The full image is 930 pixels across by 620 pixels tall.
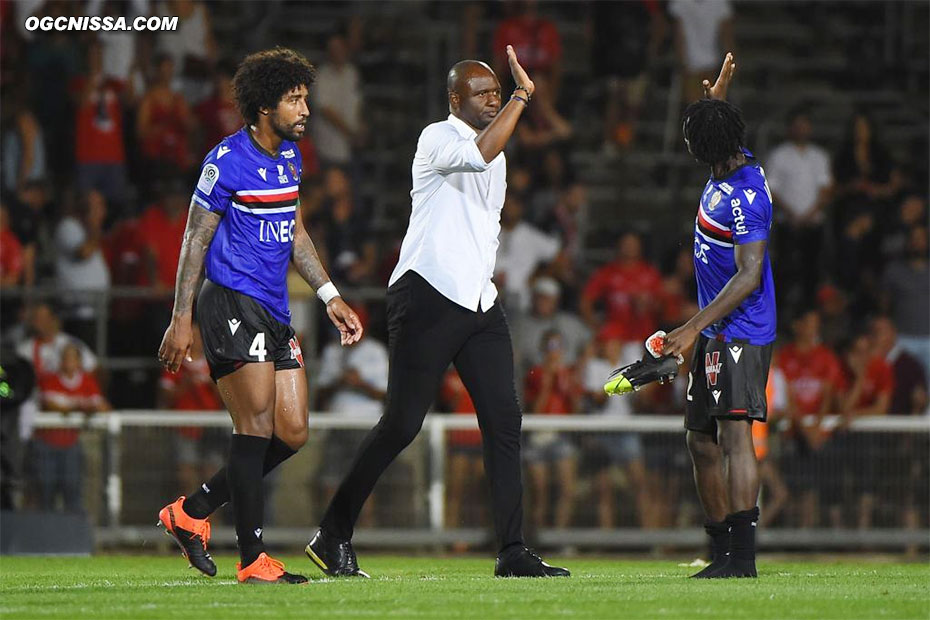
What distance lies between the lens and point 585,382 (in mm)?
15133

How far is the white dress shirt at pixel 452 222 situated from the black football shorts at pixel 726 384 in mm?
1097

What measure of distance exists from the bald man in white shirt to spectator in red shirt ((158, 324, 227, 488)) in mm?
5395

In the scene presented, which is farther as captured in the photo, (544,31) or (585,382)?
(544,31)

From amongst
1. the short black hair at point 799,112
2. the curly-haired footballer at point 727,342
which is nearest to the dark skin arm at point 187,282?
the curly-haired footballer at point 727,342

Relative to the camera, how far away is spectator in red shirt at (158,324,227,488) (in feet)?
46.3

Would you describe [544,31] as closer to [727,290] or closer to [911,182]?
[911,182]

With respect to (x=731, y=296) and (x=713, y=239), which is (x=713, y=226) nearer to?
(x=713, y=239)

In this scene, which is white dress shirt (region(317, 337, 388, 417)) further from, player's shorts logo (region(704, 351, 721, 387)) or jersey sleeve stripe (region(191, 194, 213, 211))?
jersey sleeve stripe (region(191, 194, 213, 211))

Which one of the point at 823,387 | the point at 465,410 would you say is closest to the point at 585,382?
the point at 465,410

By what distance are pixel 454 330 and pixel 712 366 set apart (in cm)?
128

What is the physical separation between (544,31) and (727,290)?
11032 millimetres

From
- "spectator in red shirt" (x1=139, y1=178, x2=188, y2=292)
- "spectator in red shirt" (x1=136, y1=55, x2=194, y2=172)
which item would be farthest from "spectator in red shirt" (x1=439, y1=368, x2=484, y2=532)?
"spectator in red shirt" (x1=136, y1=55, x2=194, y2=172)

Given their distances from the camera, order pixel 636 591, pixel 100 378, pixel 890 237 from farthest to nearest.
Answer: pixel 890 237 → pixel 100 378 → pixel 636 591

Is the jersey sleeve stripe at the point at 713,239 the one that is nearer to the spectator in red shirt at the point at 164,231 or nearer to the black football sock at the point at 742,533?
the black football sock at the point at 742,533
